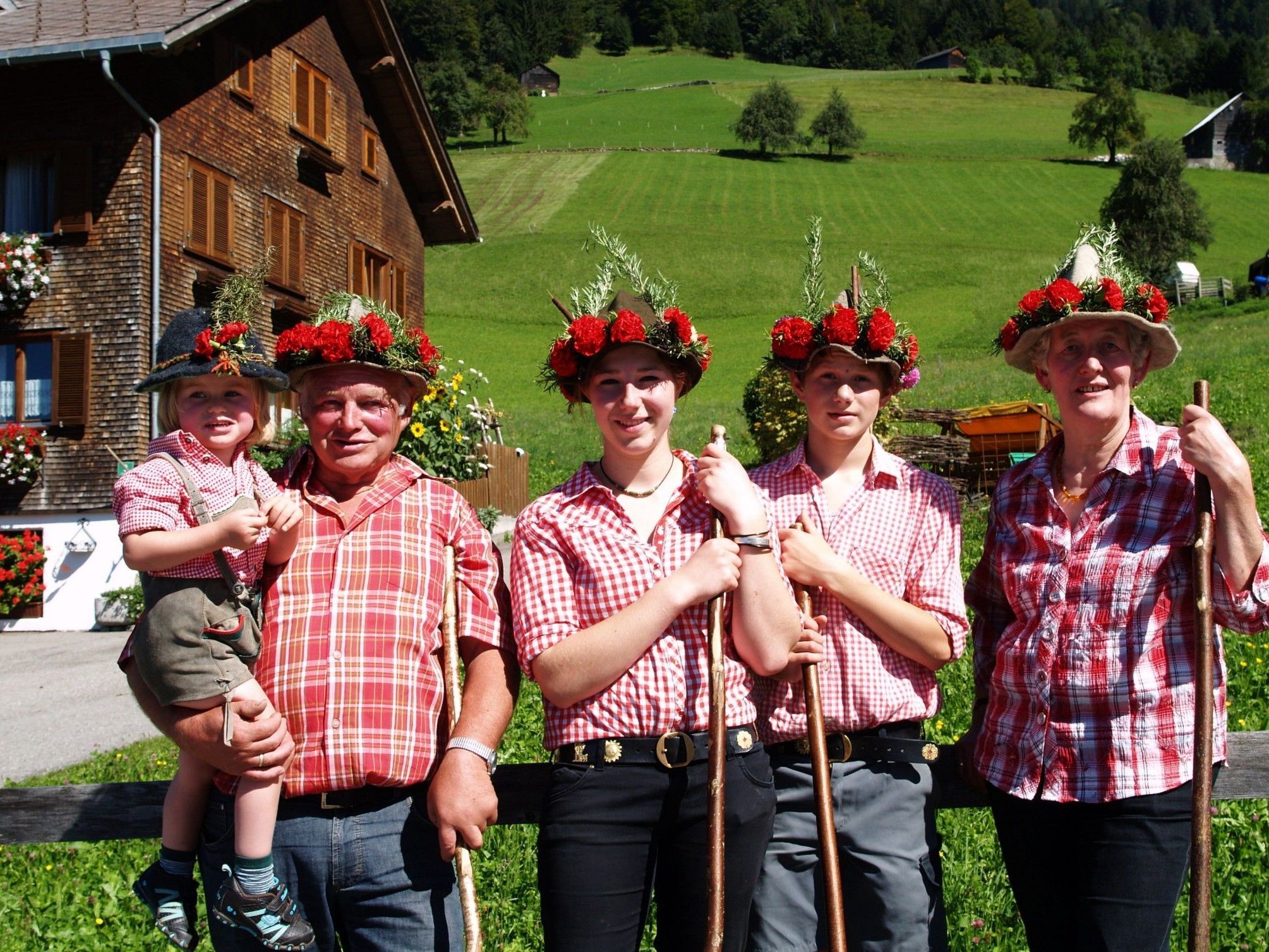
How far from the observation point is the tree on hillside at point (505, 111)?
315 feet

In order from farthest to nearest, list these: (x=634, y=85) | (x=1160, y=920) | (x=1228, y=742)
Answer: (x=634, y=85) < (x=1228, y=742) < (x=1160, y=920)

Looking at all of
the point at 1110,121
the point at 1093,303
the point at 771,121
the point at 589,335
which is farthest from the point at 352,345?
the point at 1110,121

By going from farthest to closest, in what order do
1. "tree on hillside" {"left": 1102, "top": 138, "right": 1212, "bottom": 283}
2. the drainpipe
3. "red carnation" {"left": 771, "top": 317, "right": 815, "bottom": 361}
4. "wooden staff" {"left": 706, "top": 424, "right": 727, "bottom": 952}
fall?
"tree on hillside" {"left": 1102, "top": 138, "right": 1212, "bottom": 283}, the drainpipe, "red carnation" {"left": 771, "top": 317, "right": 815, "bottom": 361}, "wooden staff" {"left": 706, "top": 424, "right": 727, "bottom": 952}

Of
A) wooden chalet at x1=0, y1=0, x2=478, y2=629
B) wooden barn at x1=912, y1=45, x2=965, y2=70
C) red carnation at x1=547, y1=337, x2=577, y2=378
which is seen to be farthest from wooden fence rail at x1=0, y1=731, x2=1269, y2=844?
wooden barn at x1=912, y1=45, x2=965, y2=70

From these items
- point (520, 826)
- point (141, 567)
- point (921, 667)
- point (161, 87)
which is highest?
point (161, 87)

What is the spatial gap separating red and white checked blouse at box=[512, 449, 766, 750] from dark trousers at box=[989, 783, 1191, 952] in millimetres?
930

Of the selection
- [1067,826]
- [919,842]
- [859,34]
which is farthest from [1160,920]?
[859,34]

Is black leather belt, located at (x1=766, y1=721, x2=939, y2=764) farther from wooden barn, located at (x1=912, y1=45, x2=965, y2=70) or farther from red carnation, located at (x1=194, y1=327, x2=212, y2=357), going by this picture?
wooden barn, located at (x1=912, y1=45, x2=965, y2=70)

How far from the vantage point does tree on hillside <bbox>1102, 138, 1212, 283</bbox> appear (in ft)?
187

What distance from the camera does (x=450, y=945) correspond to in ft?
10.8

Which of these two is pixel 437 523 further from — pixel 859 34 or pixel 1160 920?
pixel 859 34

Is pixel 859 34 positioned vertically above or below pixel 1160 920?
above

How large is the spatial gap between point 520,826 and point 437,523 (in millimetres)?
3146

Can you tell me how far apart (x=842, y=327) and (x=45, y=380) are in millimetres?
17867
